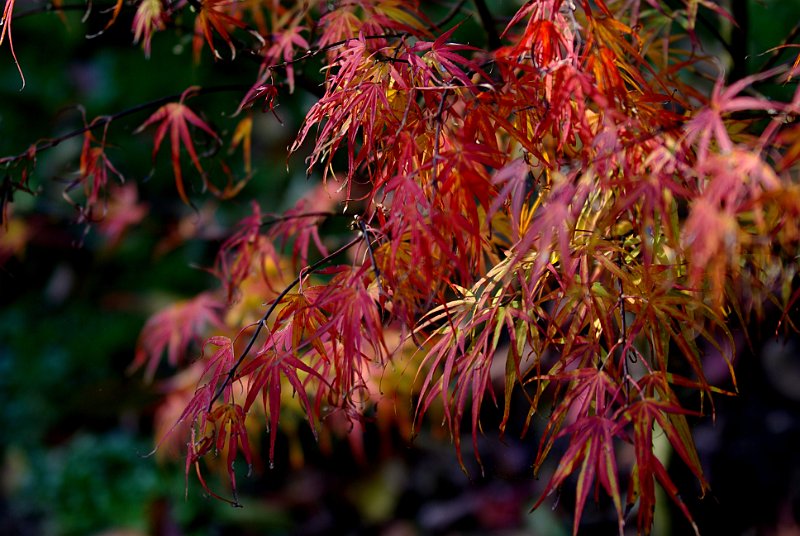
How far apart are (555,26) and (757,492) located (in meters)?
1.49

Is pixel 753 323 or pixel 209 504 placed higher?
pixel 753 323

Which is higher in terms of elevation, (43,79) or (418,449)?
(43,79)

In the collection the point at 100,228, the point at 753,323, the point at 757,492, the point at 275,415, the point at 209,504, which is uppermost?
the point at 275,415

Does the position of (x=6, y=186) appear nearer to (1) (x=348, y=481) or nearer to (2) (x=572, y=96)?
(2) (x=572, y=96)

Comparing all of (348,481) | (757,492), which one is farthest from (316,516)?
(757,492)

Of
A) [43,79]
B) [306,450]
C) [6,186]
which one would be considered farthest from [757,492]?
[43,79]

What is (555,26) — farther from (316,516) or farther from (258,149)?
(258,149)

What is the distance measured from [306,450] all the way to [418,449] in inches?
13.7

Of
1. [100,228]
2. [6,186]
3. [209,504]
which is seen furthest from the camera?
[100,228]

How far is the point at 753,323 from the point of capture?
5.57ft

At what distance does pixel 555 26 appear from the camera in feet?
2.44

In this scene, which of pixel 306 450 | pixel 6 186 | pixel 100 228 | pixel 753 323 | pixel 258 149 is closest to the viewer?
pixel 6 186

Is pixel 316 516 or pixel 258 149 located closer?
pixel 316 516

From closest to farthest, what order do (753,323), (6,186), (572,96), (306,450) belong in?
(572,96) < (6,186) < (753,323) < (306,450)
